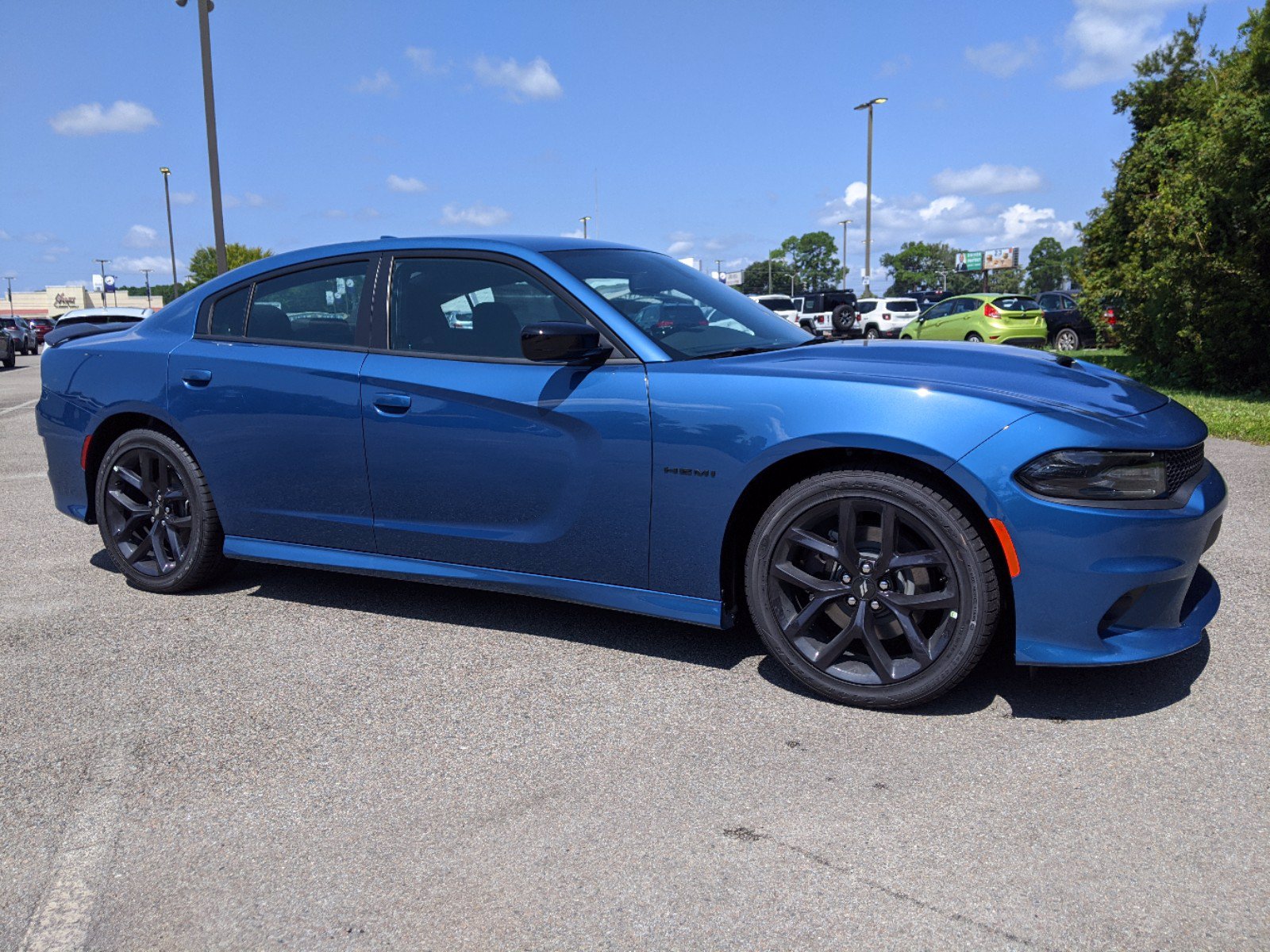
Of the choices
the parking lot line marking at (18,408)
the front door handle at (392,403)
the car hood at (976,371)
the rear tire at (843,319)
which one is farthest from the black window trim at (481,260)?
Result: the parking lot line marking at (18,408)

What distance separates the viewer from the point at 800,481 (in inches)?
135

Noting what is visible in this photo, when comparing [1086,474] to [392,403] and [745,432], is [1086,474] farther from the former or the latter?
[392,403]

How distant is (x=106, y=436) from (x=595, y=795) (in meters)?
3.38

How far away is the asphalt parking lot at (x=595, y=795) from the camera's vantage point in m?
2.27

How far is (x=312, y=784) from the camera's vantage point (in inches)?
116

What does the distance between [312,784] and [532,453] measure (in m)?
1.36

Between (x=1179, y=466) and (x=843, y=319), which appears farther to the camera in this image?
(x=843, y=319)

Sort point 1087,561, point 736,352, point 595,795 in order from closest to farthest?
point 595,795
point 1087,561
point 736,352

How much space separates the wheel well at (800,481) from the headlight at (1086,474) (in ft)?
0.67

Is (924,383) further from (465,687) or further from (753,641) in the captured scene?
(465,687)

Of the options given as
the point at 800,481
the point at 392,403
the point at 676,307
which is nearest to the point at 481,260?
the point at 392,403

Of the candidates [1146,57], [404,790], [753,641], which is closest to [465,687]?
[404,790]

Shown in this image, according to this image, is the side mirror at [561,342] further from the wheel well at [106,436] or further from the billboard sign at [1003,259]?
the billboard sign at [1003,259]

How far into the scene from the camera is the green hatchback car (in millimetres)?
23641
